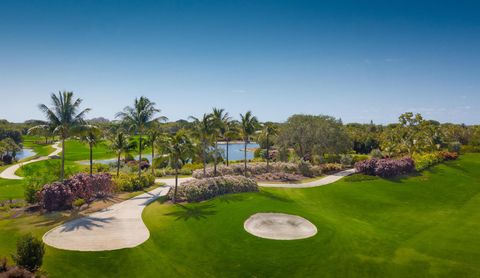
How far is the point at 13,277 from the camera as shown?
1309cm

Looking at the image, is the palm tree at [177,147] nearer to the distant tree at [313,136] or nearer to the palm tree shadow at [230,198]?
the palm tree shadow at [230,198]

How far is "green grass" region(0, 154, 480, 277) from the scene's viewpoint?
53.5ft

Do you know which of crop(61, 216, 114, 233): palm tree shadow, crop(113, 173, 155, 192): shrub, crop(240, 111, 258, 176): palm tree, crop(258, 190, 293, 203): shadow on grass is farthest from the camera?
crop(240, 111, 258, 176): palm tree

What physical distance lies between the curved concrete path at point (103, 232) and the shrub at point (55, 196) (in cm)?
277

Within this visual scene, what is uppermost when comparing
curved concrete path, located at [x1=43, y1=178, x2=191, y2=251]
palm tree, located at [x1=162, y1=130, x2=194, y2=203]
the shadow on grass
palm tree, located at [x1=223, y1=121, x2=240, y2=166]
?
palm tree, located at [x1=223, y1=121, x2=240, y2=166]

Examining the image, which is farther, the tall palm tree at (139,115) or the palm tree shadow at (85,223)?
the tall palm tree at (139,115)

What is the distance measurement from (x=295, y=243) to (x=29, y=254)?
47.6 ft

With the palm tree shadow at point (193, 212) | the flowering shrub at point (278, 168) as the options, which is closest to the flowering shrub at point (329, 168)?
the flowering shrub at point (278, 168)

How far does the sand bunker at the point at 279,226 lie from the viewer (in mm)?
20656

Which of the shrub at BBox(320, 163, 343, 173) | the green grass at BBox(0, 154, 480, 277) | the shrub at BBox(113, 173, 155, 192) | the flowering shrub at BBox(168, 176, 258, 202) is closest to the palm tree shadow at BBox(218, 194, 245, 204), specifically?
the green grass at BBox(0, 154, 480, 277)

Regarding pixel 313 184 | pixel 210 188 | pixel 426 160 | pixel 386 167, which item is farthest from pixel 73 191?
pixel 426 160

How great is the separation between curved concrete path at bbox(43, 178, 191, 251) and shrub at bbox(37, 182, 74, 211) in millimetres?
2765

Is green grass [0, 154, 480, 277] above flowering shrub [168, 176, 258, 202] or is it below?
below

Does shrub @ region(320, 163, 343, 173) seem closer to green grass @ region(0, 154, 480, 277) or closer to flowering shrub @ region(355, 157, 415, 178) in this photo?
flowering shrub @ region(355, 157, 415, 178)
